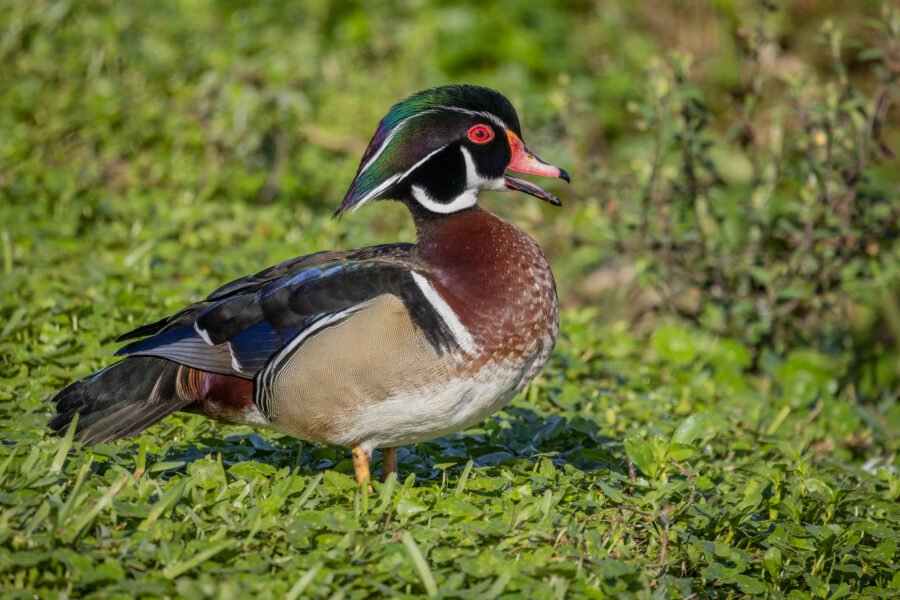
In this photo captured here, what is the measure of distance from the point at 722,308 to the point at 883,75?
4.38 ft

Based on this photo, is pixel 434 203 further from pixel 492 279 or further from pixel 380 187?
pixel 492 279

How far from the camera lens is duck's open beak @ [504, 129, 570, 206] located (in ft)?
11.6

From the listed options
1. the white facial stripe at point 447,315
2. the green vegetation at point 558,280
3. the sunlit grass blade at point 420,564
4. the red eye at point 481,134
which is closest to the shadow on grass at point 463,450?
the green vegetation at point 558,280

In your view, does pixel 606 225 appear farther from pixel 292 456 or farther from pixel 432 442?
pixel 292 456

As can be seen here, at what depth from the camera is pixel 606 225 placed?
5.42m

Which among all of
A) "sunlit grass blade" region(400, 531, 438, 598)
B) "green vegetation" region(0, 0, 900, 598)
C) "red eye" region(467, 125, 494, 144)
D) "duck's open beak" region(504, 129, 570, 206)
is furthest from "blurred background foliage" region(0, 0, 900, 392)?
"sunlit grass blade" region(400, 531, 438, 598)

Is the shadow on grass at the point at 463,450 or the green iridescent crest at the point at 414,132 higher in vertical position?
the green iridescent crest at the point at 414,132

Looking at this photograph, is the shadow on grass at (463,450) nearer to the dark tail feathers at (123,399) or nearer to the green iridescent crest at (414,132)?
the dark tail feathers at (123,399)

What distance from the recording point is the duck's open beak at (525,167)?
3.52 m

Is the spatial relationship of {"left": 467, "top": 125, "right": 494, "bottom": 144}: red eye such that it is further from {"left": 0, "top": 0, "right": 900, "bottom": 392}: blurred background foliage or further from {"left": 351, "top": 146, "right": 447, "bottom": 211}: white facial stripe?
{"left": 0, "top": 0, "right": 900, "bottom": 392}: blurred background foliage

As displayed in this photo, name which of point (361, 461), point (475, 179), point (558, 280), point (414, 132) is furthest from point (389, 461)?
point (558, 280)

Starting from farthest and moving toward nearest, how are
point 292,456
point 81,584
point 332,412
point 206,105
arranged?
point 206,105, point 292,456, point 332,412, point 81,584

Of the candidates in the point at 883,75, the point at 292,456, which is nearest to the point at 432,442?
the point at 292,456

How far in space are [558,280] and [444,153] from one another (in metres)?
3.55
